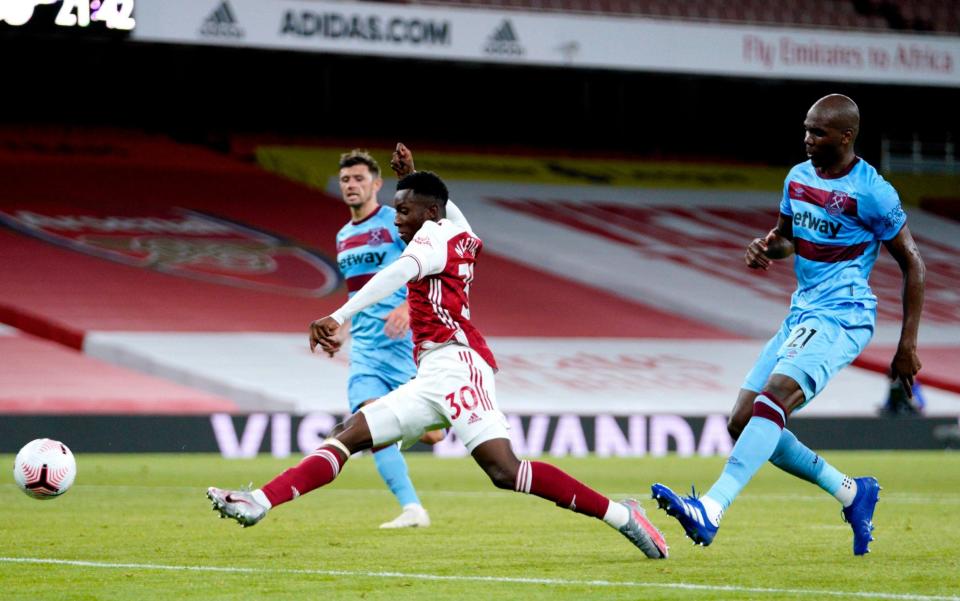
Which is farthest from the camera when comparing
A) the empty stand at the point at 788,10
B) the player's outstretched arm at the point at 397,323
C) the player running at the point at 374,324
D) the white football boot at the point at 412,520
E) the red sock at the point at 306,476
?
the empty stand at the point at 788,10

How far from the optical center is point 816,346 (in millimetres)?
6898

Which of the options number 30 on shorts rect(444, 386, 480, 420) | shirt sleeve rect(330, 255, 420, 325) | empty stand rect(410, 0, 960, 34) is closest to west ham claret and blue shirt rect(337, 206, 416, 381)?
number 30 on shorts rect(444, 386, 480, 420)

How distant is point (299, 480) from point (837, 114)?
9.50 ft

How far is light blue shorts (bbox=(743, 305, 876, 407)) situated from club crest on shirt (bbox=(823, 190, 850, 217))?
437mm

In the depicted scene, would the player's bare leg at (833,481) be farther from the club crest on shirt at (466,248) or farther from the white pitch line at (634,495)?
Result: the white pitch line at (634,495)

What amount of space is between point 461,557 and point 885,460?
11.5 meters

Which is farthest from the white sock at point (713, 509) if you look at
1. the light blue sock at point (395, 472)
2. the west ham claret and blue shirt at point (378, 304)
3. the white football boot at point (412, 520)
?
the west ham claret and blue shirt at point (378, 304)

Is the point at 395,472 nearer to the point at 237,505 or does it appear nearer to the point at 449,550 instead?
the point at 449,550

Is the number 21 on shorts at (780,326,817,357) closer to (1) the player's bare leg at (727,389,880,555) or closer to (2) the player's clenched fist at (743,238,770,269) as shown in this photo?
(1) the player's bare leg at (727,389,880,555)

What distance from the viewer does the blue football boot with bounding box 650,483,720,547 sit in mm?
6281

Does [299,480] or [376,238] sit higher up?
[376,238]

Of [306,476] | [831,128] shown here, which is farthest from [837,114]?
[306,476]

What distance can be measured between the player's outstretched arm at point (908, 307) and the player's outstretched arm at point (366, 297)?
80.7 inches

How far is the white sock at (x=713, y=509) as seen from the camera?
647 centimetres
